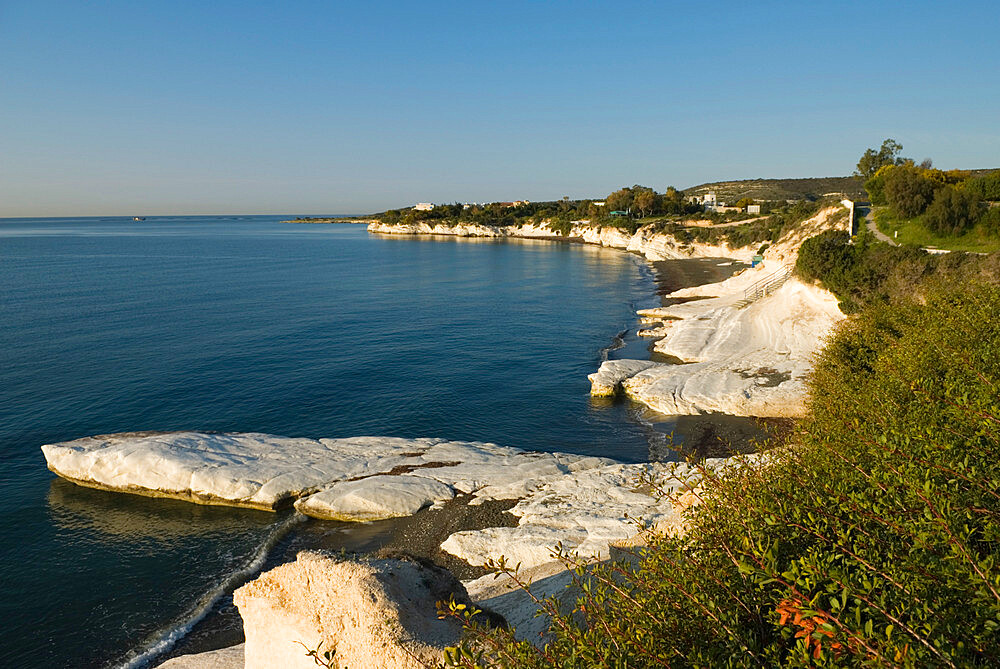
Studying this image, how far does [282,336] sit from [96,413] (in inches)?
841

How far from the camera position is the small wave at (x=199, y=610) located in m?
17.4

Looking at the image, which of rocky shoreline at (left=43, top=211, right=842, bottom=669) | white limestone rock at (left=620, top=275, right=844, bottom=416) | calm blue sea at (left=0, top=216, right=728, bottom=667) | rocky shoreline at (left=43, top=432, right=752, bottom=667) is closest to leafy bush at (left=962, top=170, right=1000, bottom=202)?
white limestone rock at (left=620, top=275, right=844, bottom=416)

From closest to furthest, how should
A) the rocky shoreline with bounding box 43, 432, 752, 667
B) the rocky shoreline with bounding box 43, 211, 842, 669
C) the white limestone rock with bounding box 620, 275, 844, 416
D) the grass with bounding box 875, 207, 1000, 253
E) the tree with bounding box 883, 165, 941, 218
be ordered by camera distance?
the rocky shoreline with bounding box 43, 211, 842, 669 → the rocky shoreline with bounding box 43, 432, 752, 667 → the white limestone rock with bounding box 620, 275, 844, 416 → the grass with bounding box 875, 207, 1000, 253 → the tree with bounding box 883, 165, 941, 218

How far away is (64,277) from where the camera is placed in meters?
94.3

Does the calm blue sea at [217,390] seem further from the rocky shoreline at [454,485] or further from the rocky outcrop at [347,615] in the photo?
the rocky outcrop at [347,615]

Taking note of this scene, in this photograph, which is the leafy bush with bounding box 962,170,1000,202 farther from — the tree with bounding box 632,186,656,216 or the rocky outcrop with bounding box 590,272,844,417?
the tree with bounding box 632,186,656,216

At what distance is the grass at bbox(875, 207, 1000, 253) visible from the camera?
47088 mm

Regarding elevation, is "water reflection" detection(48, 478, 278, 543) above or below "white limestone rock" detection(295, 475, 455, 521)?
below

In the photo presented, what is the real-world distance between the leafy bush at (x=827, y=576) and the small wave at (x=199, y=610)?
51.1 feet

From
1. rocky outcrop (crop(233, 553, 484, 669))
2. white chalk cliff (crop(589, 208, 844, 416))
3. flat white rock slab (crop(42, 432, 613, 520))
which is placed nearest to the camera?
rocky outcrop (crop(233, 553, 484, 669))

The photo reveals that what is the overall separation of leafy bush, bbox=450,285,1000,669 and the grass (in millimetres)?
48253

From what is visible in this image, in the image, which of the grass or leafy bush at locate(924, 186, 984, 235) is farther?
leafy bush at locate(924, 186, 984, 235)

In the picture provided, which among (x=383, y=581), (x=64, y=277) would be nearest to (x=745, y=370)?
(x=383, y=581)

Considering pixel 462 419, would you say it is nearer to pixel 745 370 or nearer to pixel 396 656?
pixel 745 370
